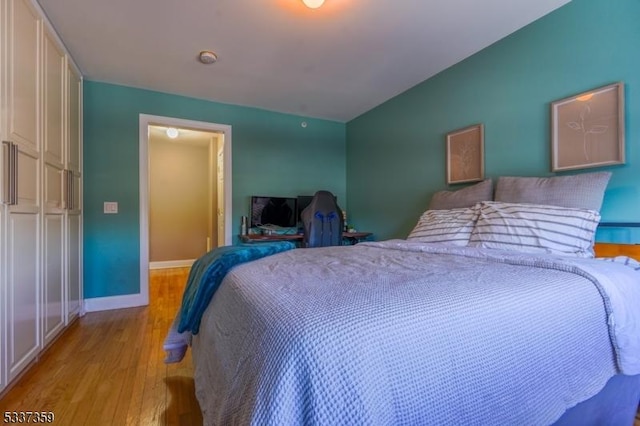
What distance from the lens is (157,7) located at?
196cm

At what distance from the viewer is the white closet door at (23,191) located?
158 centimetres

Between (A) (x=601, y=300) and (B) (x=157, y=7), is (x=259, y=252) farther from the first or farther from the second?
(B) (x=157, y=7)

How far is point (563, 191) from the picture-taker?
1.71m

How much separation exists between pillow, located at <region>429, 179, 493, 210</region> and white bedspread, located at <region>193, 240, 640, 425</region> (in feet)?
Answer: 3.40

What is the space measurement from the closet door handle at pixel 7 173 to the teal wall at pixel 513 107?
3051 millimetres

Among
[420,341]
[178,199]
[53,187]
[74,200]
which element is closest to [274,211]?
[74,200]

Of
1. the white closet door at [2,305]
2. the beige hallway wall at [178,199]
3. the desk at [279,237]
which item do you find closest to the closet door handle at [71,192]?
the white closet door at [2,305]

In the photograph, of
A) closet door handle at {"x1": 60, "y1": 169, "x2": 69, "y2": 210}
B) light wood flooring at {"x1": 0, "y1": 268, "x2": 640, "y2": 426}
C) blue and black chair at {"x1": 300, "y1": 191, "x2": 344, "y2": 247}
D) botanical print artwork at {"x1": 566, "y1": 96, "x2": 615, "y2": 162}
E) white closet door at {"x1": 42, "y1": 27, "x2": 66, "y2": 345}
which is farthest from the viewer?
blue and black chair at {"x1": 300, "y1": 191, "x2": 344, "y2": 247}

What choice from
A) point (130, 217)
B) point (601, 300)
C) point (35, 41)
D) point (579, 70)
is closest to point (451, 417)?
point (601, 300)

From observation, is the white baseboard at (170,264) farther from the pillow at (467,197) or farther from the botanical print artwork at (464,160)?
the botanical print artwork at (464,160)

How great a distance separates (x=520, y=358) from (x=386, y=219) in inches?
112

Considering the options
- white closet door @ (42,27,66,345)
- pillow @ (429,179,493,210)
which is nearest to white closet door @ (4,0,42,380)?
white closet door @ (42,27,66,345)

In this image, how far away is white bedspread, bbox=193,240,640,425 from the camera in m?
0.56

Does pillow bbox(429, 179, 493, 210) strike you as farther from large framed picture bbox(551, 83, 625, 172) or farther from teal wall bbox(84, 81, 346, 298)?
teal wall bbox(84, 81, 346, 298)
